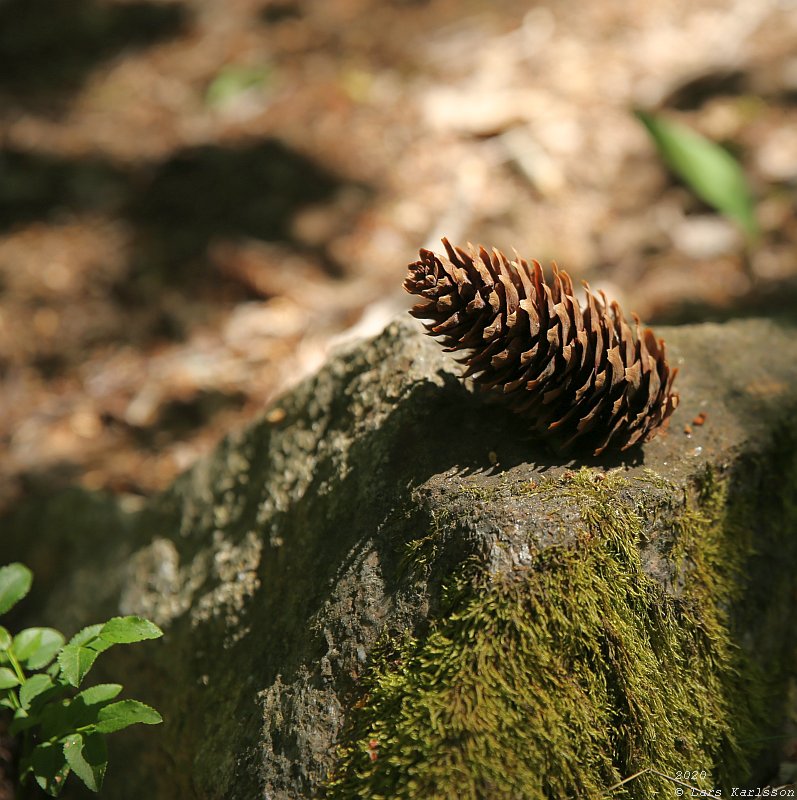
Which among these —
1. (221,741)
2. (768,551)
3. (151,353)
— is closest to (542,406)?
(768,551)

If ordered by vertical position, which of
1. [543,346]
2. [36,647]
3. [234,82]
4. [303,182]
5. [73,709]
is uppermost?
[234,82]

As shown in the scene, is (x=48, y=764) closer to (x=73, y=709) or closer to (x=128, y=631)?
(x=73, y=709)

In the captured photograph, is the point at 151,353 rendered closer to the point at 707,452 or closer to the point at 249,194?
the point at 249,194

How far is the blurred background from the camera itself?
349 centimetres

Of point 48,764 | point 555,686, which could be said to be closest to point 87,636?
point 48,764

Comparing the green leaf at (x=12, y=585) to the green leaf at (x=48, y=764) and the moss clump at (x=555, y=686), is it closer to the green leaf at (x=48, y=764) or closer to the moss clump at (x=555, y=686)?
the green leaf at (x=48, y=764)

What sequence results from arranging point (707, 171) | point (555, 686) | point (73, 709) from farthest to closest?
point (707, 171) → point (73, 709) → point (555, 686)

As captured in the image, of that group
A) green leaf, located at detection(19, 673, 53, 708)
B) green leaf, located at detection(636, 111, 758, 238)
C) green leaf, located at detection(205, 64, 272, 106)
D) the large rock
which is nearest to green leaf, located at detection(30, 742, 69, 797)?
green leaf, located at detection(19, 673, 53, 708)

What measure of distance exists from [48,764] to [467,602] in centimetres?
96

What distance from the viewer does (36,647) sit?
1.79 metres

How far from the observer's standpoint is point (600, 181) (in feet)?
13.9

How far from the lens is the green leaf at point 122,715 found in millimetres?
1590

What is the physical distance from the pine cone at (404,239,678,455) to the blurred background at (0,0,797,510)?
1.53 meters

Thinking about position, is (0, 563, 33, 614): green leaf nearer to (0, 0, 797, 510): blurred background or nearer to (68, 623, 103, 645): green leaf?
(68, 623, 103, 645): green leaf
